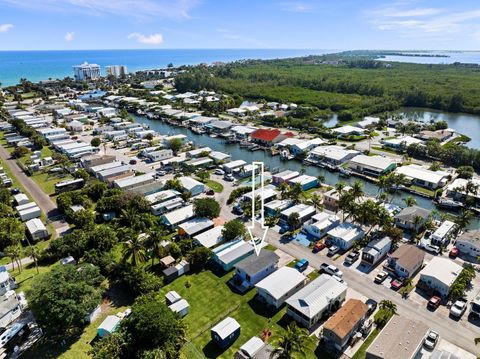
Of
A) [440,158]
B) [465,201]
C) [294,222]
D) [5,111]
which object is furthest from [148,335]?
[5,111]

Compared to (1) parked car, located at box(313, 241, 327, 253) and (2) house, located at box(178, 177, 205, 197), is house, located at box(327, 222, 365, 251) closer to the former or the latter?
(1) parked car, located at box(313, 241, 327, 253)

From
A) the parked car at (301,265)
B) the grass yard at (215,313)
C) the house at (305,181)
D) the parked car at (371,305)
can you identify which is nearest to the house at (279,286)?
the grass yard at (215,313)

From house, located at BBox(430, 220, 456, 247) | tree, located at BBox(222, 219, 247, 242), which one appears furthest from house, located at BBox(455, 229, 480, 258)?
tree, located at BBox(222, 219, 247, 242)

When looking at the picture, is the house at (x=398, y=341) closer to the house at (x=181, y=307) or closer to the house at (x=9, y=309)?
the house at (x=181, y=307)

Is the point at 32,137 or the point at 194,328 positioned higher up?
the point at 32,137

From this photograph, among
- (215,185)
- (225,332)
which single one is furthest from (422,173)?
(225,332)

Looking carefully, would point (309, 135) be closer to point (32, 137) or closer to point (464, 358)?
point (464, 358)
